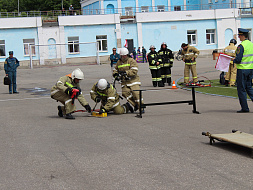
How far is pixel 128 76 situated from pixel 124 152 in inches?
216

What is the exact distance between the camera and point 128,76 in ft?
41.2

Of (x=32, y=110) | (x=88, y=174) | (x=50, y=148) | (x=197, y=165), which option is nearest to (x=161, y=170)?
(x=197, y=165)

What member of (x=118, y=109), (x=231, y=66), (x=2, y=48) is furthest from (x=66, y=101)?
(x=2, y=48)

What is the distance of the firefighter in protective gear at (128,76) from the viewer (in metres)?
12.5

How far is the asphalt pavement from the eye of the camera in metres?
5.50

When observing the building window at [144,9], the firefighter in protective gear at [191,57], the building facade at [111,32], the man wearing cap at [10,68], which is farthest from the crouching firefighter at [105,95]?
the building window at [144,9]

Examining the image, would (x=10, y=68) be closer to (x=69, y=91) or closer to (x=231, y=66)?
(x=231, y=66)

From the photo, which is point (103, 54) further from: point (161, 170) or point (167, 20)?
point (161, 170)

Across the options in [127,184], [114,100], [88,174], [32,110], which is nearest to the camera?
[127,184]

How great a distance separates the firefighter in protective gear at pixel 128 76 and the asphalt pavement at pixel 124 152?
62cm

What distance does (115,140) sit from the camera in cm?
841

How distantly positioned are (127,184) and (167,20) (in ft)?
160

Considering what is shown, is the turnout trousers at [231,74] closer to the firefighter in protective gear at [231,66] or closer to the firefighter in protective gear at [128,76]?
the firefighter in protective gear at [231,66]

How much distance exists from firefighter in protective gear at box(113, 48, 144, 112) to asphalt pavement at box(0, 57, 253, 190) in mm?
618
